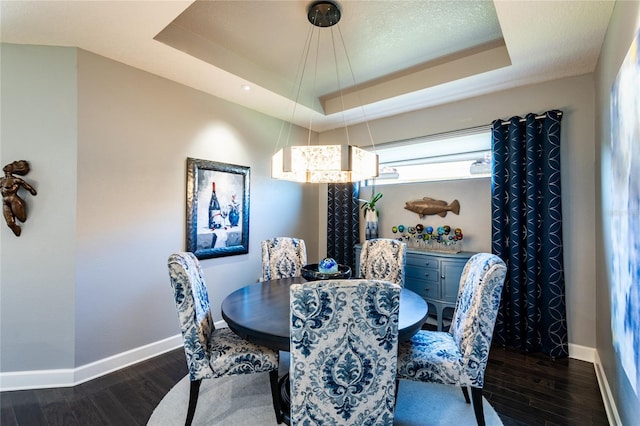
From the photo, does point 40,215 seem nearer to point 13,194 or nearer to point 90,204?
point 13,194

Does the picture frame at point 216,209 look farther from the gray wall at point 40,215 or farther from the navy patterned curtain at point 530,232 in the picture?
the navy patterned curtain at point 530,232

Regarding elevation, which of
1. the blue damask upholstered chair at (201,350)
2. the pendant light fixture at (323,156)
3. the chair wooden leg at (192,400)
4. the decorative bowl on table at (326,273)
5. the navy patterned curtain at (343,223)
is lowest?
the chair wooden leg at (192,400)

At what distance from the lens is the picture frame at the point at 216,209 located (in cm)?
305

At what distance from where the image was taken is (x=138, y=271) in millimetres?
2688

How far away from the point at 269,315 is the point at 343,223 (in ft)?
8.61

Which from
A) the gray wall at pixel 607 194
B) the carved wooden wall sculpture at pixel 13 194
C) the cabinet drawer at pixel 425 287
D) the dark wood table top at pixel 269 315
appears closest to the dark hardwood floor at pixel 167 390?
the gray wall at pixel 607 194

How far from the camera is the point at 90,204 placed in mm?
2393

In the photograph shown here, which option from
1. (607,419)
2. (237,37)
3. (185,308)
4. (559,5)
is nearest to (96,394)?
(185,308)

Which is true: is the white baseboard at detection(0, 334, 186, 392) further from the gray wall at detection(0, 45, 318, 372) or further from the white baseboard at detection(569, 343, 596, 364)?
the white baseboard at detection(569, 343, 596, 364)

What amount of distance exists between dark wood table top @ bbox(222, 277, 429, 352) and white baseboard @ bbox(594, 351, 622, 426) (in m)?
1.25

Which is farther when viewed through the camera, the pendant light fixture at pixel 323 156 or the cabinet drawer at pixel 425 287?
the cabinet drawer at pixel 425 287

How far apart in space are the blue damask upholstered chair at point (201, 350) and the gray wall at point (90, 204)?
1135mm

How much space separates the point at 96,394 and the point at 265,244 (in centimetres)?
171

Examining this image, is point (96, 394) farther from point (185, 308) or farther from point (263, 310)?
point (263, 310)
